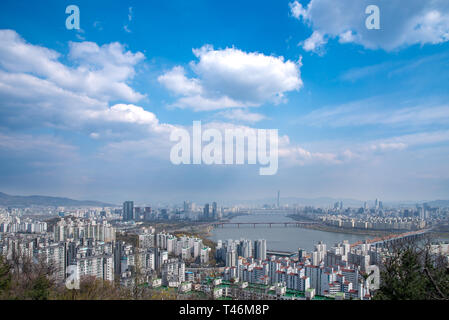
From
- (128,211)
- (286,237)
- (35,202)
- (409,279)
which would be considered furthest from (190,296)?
(286,237)

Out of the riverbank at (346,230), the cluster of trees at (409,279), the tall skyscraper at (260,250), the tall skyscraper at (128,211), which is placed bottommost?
the riverbank at (346,230)

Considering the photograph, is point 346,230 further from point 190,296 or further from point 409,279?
point 190,296

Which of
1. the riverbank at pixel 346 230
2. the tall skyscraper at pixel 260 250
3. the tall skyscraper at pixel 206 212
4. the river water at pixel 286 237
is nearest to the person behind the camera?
the tall skyscraper at pixel 260 250

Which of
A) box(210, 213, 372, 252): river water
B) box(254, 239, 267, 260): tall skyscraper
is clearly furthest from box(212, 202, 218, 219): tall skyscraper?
box(254, 239, 267, 260): tall skyscraper

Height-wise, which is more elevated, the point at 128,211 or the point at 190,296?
the point at 190,296

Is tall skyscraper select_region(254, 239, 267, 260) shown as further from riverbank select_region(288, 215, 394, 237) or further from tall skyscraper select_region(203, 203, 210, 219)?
tall skyscraper select_region(203, 203, 210, 219)

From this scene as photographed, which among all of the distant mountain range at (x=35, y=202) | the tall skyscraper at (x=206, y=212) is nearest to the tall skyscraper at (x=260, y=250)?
the distant mountain range at (x=35, y=202)

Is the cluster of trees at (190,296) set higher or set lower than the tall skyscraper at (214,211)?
higher

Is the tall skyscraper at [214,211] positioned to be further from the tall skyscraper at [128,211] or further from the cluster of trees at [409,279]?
the cluster of trees at [409,279]
